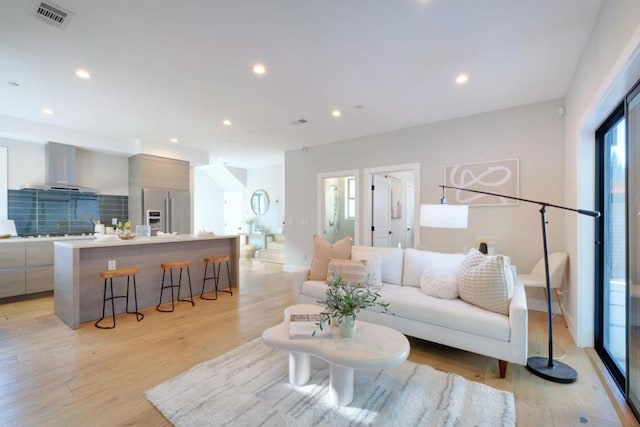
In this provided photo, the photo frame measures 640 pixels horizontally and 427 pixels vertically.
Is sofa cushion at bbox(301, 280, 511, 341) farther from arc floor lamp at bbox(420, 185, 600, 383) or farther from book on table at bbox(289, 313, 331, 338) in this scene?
book on table at bbox(289, 313, 331, 338)

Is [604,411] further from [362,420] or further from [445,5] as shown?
[445,5]

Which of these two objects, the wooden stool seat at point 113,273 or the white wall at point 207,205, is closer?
the wooden stool seat at point 113,273

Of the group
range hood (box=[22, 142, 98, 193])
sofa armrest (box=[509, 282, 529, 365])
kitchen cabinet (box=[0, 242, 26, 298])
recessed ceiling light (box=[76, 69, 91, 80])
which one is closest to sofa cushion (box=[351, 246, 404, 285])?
sofa armrest (box=[509, 282, 529, 365])

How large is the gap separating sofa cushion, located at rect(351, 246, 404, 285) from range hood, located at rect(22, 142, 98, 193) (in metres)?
5.15

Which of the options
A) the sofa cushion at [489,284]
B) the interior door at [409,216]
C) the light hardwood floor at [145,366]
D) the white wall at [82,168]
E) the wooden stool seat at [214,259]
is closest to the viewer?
the light hardwood floor at [145,366]

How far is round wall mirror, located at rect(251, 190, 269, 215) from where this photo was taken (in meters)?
8.92

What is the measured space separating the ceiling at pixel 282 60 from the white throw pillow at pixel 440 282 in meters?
2.02

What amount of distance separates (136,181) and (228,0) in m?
4.97

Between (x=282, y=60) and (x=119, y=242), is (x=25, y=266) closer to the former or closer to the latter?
(x=119, y=242)

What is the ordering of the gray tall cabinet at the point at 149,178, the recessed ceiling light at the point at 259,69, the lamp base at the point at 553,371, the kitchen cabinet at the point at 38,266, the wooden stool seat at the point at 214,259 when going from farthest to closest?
the gray tall cabinet at the point at 149,178 < the wooden stool seat at the point at 214,259 < the kitchen cabinet at the point at 38,266 < the recessed ceiling light at the point at 259,69 < the lamp base at the point at 553,371

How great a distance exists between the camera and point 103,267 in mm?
3527

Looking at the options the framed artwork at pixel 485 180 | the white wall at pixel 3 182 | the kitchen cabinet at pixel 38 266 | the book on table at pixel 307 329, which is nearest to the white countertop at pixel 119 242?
the kitchen cabinet at pixel 38 266

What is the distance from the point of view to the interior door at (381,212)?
18.0 feet

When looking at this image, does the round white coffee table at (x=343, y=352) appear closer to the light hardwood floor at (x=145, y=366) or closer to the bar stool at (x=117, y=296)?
the light hardwood floor at (x=145, y=366)
